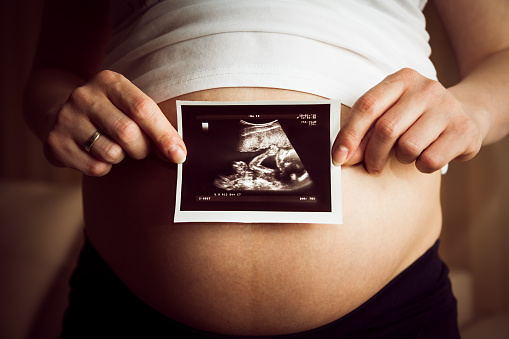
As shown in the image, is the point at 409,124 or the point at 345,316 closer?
the point at 409,124

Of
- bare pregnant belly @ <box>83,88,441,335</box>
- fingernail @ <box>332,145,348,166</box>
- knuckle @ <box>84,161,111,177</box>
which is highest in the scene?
fingernail @ <box>332,145,348,166</box>

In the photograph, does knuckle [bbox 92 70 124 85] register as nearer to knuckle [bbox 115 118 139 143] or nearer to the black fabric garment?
knuckle [bbox 115 118 139 143]

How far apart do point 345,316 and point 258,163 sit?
314 millimetres

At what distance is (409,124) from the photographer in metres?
0.54

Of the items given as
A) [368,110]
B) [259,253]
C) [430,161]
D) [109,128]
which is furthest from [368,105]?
[109,128]

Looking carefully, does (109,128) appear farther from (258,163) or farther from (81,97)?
(258,163)

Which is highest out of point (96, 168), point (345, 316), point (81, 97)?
point (81, 97)

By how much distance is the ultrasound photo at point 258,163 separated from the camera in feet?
1.91

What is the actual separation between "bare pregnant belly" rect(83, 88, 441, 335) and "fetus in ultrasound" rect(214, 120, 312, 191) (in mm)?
60

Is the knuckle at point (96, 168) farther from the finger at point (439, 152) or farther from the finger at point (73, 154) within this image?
the finger at point (439, 152)

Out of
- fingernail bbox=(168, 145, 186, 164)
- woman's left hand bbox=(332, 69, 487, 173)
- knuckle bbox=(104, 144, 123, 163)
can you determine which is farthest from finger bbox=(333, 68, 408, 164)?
knuckle bbox=(104, 144, 123, 163)

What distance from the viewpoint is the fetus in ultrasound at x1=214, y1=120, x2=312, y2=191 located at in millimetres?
597

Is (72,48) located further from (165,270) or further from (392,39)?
(392,39)

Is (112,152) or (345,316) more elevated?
(112,152)
